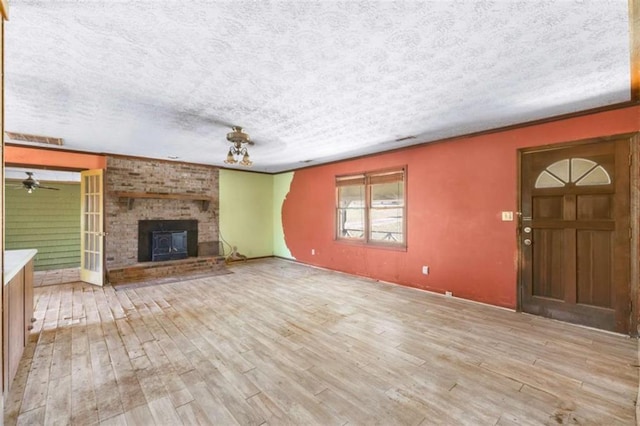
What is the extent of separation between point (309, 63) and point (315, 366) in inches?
94.8

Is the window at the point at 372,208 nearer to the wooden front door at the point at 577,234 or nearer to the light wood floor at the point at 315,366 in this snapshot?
the light wood floor at the point at 315,366

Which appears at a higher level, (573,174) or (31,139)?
(31,139)

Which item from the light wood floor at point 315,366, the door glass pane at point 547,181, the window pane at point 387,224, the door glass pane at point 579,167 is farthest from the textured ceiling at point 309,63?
the light wood floor at point 315,366

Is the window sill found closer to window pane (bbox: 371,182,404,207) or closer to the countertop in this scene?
window pane (bbox: 371,182,404,207)

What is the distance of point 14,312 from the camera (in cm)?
209

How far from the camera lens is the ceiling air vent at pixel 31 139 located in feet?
12.7

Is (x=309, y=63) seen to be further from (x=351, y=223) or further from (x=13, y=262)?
(x=351, y=223)

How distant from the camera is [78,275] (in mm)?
5570

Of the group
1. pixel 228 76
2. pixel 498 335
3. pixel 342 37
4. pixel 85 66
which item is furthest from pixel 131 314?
pixel 498 335

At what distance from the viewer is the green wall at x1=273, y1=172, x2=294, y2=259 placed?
7262mm

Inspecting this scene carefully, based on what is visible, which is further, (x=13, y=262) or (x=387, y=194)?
(x=387, y=194)

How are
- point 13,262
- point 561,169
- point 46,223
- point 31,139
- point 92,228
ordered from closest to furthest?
point 13,262 → point 561,169 → point 31,139 → point 92,228 → point 46,223

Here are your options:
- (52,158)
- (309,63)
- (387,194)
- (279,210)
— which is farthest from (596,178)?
(52,158)

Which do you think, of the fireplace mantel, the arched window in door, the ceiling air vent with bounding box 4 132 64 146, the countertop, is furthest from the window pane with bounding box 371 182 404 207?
the ceiling air vent with bounding box 4 132 64 146
